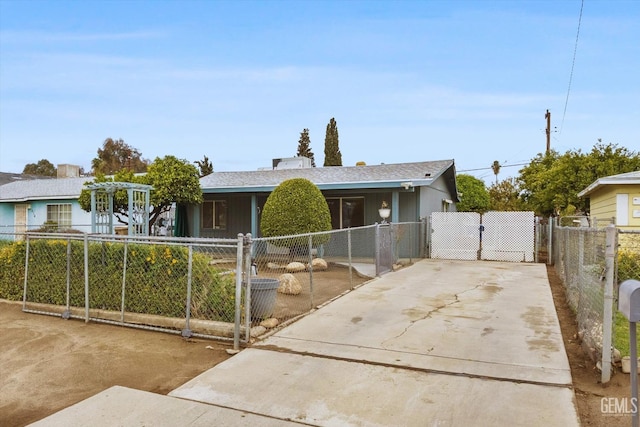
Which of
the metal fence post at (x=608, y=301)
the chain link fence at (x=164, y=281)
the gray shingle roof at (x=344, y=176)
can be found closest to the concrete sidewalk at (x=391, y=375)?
the metal fence post at (x=608, y=301)

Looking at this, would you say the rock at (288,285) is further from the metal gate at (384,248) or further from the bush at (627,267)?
the bush at (627,267)

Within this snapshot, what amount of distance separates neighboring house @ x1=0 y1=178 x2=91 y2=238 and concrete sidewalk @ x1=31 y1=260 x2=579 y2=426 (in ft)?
51.1

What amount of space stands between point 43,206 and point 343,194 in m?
14.5

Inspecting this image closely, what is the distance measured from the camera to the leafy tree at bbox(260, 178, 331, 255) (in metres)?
11.4

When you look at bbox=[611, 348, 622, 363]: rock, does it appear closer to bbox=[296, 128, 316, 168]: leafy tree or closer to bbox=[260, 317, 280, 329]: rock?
bbox=[260, 317, 280, 329]: rock

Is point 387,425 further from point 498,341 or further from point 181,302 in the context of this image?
point 181,302

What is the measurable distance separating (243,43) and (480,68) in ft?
26.1

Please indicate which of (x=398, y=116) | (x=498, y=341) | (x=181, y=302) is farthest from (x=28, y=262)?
(x=398, y=116)

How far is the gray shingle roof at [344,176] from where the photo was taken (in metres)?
14.0

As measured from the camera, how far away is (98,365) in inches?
183

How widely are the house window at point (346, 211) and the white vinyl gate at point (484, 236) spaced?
105 inches

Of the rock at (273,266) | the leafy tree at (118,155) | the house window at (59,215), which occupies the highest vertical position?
the leafy tree at (118,155)

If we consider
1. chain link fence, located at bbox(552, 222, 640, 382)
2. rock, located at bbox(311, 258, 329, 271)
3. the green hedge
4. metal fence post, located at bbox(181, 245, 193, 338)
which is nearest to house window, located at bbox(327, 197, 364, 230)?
rock, located at bbox(311, 258, 329, 271)

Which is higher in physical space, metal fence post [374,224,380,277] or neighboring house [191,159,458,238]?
neighboring house [191,159,458,238]
